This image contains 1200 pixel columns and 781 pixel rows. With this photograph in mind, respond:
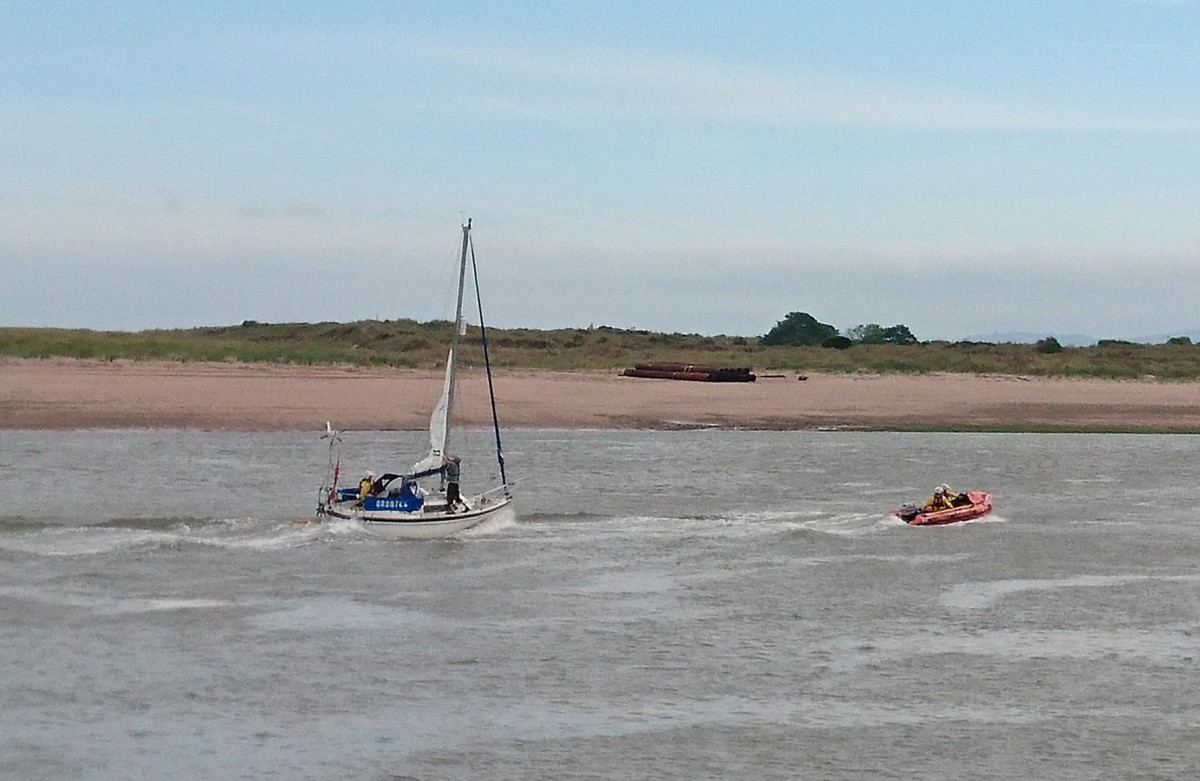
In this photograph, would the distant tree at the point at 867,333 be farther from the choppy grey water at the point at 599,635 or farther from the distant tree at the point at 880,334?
the choppy grey water at the point at 599,635

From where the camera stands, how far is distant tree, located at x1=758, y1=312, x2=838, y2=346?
454 feet

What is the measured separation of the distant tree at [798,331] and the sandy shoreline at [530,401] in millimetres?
54368

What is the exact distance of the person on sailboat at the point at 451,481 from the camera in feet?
124

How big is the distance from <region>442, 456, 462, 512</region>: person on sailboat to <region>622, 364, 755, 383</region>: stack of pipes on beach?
142ft

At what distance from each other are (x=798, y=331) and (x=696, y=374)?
5993cm

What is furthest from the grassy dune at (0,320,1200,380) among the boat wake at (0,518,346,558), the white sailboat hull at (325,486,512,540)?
the white sailboat hull at (325,486,512,540)

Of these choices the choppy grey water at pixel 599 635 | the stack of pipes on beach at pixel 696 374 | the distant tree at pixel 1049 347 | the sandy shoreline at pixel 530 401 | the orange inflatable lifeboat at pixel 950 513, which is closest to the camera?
the choppy grey water at pixel 599 635

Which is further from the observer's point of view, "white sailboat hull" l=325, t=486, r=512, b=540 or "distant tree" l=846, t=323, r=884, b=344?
"distant tree" l=846, t=323, r=884, b=344

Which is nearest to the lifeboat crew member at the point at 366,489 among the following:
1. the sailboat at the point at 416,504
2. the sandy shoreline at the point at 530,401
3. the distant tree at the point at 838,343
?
the sailboat at the point at 416,504

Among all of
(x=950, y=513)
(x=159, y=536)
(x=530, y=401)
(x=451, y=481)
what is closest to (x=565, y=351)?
(x=530, y=401)

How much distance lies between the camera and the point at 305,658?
24406 millimetres

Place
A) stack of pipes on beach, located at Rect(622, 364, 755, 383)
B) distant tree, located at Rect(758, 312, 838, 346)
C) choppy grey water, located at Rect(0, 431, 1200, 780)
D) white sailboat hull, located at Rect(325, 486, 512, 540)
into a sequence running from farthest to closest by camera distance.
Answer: distant tree, located at Rect(758, 312, 838, 346) < stack of pipes on beach, located at Rect(622, 364, 755, 383) < white sailboat hull, located at Rect(325, 486, 512, 540) < choppy grey water, located at Rect(0, 431, 1200, 780)

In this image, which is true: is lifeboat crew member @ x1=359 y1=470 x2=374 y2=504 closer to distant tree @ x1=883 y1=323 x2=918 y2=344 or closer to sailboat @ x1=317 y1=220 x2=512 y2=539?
sailboat @ x1=317 y1=220 x2=512 y2=539

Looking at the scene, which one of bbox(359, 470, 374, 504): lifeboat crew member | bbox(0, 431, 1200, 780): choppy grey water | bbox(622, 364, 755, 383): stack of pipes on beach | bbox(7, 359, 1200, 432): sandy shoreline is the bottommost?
bbox(0, 431, 1200, 780): choppy grey water
